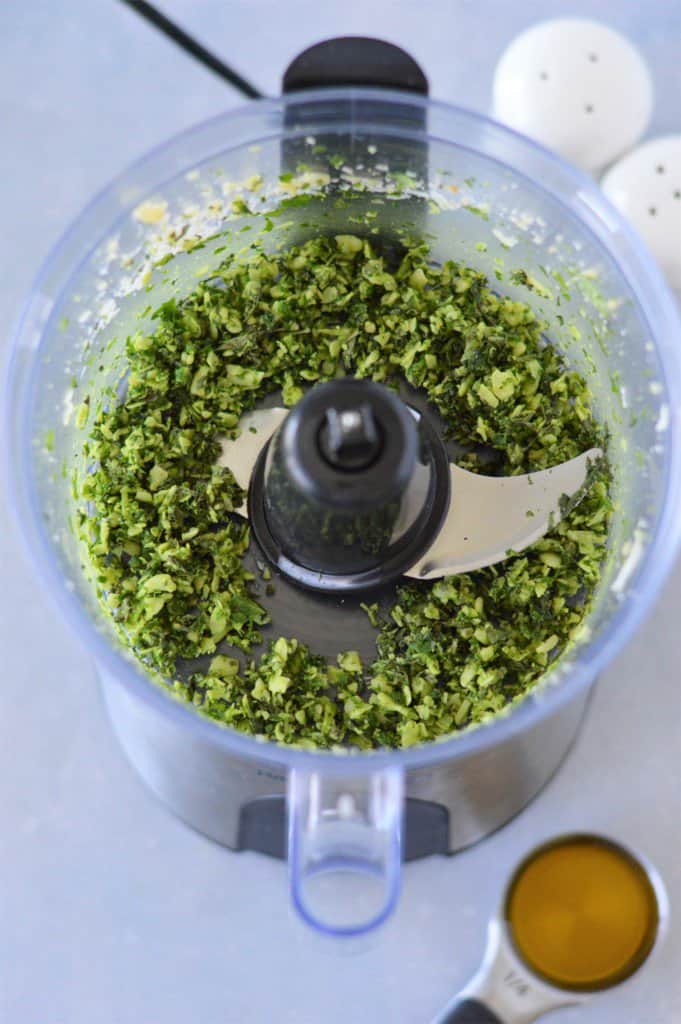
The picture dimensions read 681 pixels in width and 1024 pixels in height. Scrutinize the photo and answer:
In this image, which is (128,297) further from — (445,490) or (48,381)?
(445,490)

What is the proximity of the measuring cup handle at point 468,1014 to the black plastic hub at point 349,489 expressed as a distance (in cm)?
31

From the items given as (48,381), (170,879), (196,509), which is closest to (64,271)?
(48,381)

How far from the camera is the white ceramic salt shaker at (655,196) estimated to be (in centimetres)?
100

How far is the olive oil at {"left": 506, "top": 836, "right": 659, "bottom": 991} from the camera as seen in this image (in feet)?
2.98

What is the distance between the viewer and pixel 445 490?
85 cm

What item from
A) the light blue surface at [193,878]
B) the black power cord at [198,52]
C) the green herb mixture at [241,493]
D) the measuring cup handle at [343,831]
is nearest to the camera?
the measuring cup handle at [343,831]

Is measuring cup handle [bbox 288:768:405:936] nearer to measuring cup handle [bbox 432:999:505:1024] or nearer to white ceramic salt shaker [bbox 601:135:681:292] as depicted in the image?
measuring cup handle [bbox 432:999:505:1024]

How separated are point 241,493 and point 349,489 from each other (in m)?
0.19

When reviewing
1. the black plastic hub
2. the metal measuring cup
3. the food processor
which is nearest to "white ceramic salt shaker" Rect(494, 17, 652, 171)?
the food processor

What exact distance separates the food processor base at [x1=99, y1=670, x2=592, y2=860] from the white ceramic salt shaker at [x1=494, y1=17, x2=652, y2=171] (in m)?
0.47

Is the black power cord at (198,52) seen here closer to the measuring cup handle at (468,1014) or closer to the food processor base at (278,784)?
the food processor base at (278,784)

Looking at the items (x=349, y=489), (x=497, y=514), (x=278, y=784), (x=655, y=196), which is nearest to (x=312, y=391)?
(x=349, y=489)

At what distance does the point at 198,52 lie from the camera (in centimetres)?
110

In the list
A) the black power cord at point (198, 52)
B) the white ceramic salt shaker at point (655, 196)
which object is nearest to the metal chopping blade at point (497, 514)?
the white ceramic salt shaker at point (655, 196)
